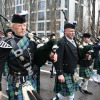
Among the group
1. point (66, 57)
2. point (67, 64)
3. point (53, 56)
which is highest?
point (53, 56)

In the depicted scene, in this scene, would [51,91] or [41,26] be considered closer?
[51,91]

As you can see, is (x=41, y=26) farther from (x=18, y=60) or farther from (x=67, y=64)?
(x=18, y=60)

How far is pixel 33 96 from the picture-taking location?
2.11m

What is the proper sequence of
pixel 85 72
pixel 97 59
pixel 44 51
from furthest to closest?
1. pixel 97 59
2. pixel 85 72
3. pixel 44 51

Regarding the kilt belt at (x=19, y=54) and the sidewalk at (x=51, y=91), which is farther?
the sidewalk at (x=51, y=91)

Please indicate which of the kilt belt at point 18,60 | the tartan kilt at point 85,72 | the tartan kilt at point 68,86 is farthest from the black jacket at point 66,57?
the tartan kilt at point 85,72

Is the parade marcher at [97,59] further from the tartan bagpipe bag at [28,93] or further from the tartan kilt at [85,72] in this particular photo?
the tartan bagpipe bag at [28,93]

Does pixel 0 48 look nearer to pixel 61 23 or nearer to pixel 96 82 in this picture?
pixel 96 82

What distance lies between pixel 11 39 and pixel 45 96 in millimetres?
2654

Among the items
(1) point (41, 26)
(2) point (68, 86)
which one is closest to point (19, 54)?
(2) point (68, 86)

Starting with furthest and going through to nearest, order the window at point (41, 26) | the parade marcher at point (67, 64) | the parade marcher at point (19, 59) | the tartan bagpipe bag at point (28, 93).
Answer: the window at point (41, 26), the parade marcher at point (67, 64), the parade marcher at point (19, 59), the tartan bagpipe bag at point (28, 93)

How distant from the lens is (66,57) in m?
3.26

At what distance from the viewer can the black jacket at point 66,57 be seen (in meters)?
3.19

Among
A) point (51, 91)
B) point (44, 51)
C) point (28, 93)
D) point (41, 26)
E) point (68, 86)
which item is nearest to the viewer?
point (28, 93)
